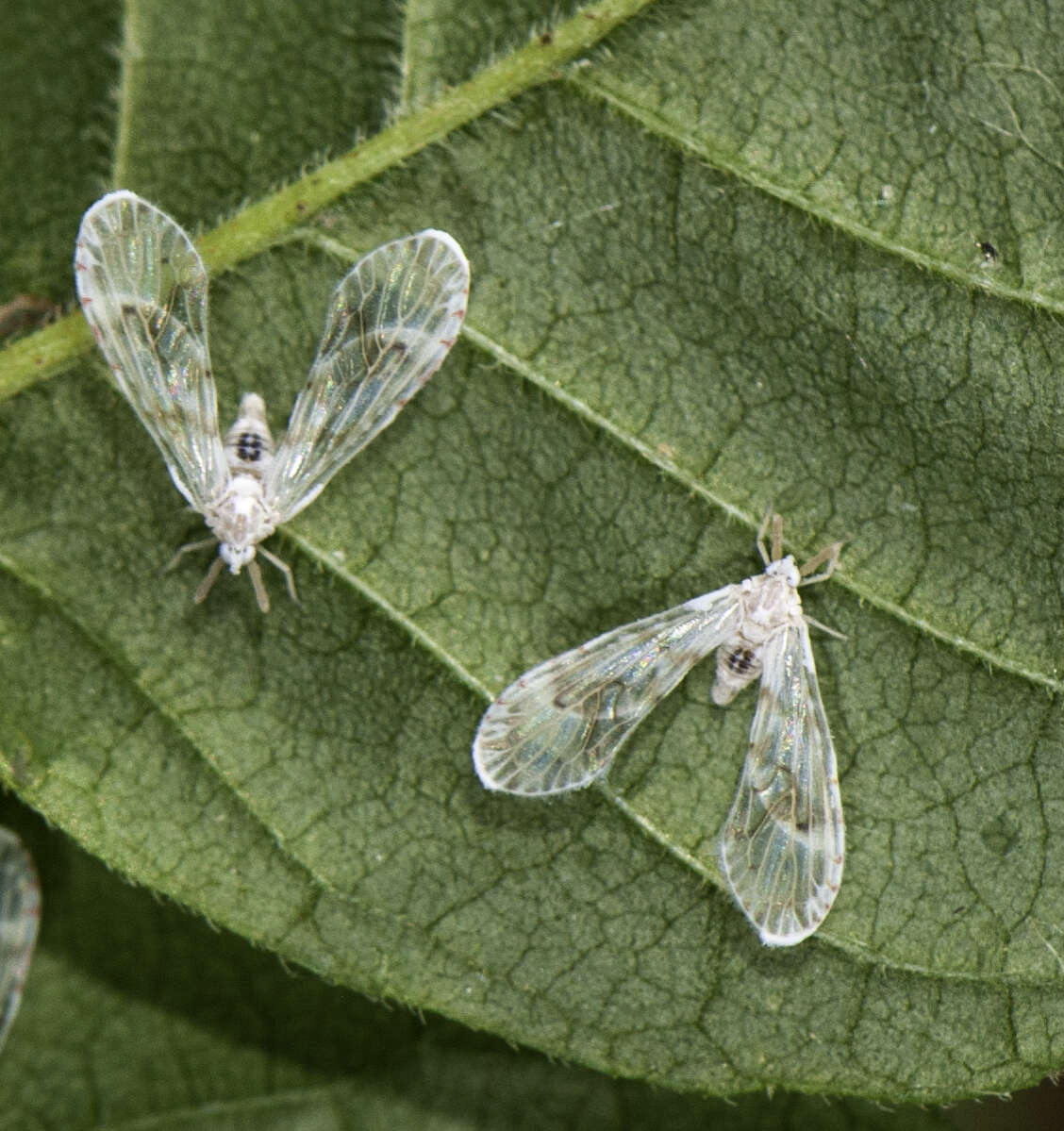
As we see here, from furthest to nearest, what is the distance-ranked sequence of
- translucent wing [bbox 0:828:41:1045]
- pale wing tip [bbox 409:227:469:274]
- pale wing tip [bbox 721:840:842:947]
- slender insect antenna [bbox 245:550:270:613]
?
translucent wing [bbox 0:828:41:1045] → slender insect antenna [bbox 245:550:270:613] → pale wing tip [bbox 409:227:469:274] → pale wing tip [bbox 721:840:842:947]

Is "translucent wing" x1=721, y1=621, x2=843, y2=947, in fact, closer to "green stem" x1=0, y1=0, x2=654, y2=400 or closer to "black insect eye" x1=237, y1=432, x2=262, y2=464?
"black insect eye" x1=237, y1=432, x2=262, y2=464

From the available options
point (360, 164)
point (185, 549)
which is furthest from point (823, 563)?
point (185, 549)

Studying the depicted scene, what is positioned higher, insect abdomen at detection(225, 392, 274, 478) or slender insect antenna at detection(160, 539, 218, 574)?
insect abdomen at detection(225, 392, 274, 478)

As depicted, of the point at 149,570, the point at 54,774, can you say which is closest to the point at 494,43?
the point at 149,570

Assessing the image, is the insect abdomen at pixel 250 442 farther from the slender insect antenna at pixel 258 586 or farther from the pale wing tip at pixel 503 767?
the pale wing tip at pixel 503 767

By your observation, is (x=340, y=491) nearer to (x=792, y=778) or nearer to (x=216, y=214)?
(x=216, y=214)

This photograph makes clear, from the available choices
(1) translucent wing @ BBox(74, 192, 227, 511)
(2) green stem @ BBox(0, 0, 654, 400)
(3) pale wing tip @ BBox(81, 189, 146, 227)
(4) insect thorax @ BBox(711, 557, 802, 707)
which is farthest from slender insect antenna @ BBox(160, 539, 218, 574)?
(4) insect thorax @ BBox(711, 557, 802, 707)
